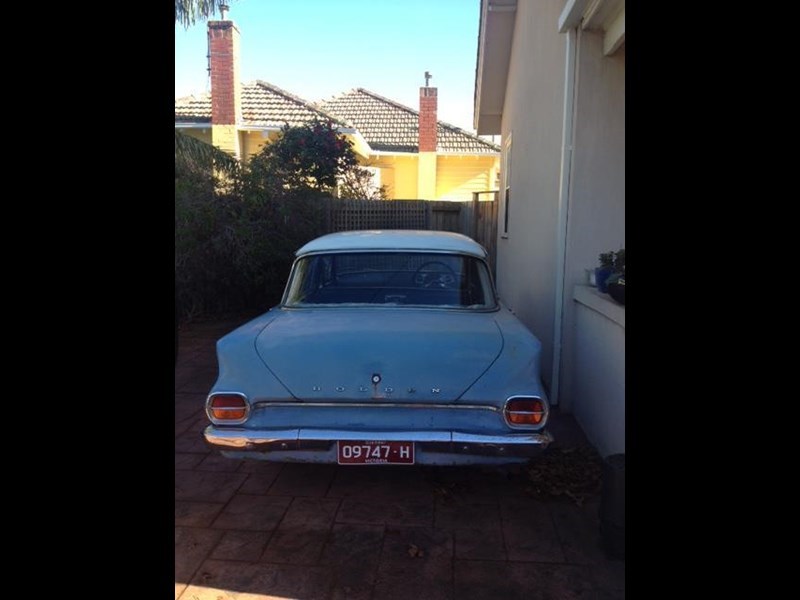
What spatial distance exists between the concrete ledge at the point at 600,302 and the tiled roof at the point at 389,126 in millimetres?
14280

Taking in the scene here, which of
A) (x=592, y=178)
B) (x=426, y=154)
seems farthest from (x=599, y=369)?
(x=426, y=154)

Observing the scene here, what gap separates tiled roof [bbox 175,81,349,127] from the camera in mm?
14461

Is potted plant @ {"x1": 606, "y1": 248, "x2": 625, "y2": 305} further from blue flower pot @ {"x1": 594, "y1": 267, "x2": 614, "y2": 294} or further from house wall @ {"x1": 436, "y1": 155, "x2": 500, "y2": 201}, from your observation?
house wall @ {"x1": 436, "y1": 155, "x2": 500, "y2": 201}

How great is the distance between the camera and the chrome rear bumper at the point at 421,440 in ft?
9.89

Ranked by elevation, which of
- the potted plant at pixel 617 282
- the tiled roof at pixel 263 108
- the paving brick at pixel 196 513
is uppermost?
the tiled roof at pixel 263 108

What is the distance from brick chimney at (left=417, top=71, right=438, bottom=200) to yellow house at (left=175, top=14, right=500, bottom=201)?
2 cm

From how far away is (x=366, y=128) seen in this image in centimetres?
1969

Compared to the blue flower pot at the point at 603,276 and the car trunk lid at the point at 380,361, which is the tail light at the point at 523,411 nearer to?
the car trunk lid at the point at 380,361

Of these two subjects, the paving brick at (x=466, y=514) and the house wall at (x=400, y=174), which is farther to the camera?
the house wall at (x=400, y=174)

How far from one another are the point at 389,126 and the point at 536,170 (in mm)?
14582

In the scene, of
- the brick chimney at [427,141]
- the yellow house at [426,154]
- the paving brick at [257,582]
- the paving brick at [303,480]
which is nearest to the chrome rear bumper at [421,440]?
the paving brick at [257,582]

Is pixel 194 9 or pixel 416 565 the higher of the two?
pixel 194 9

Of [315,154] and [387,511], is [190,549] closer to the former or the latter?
[387,511]
